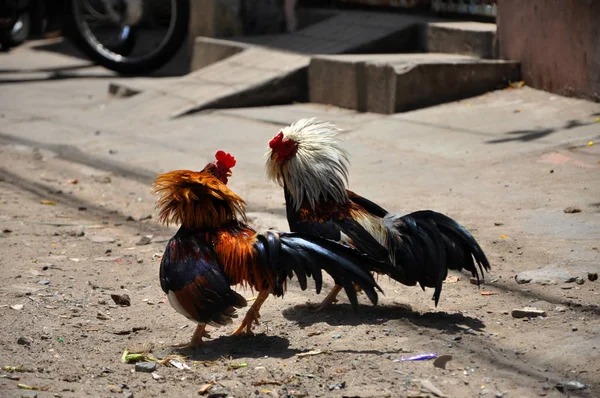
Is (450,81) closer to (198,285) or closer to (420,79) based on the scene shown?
(420,79)

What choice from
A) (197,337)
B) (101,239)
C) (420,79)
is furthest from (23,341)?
(420,79)

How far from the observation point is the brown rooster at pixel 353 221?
173 inches

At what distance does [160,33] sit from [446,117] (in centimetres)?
857

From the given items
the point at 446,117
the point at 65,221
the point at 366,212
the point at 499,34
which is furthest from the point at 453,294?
the point at 499,34

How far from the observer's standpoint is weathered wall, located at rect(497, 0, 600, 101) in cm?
799

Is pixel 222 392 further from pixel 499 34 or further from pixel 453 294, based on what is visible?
pixel 499 34

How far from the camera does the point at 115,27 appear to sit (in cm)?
1619

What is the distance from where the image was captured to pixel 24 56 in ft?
51.4

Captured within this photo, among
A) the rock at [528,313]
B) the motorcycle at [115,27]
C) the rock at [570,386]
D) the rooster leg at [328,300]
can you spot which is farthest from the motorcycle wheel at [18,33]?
the rock at [570,386]

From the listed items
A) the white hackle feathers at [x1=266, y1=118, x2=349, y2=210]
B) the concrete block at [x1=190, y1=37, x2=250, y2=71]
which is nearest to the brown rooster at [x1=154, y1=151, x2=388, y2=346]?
the white hackle feathers at [x1=266, y1=118, x2=349, y2=210]

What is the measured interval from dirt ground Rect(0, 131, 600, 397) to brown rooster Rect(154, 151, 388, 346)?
28 cm

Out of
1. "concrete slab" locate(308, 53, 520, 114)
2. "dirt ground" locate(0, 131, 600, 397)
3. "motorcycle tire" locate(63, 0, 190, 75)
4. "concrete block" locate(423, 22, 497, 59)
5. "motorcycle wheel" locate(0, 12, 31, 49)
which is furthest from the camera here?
"motorcycle wheel" locate(0, 12, 31, 49)

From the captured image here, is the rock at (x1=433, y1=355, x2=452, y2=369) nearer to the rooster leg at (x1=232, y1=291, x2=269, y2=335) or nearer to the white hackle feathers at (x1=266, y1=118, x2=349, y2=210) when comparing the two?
the rooster leg at (x1=232, y1=291, x2=269, y2=335)

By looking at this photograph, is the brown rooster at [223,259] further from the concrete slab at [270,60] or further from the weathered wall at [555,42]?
the concrete slab at [270,60]
